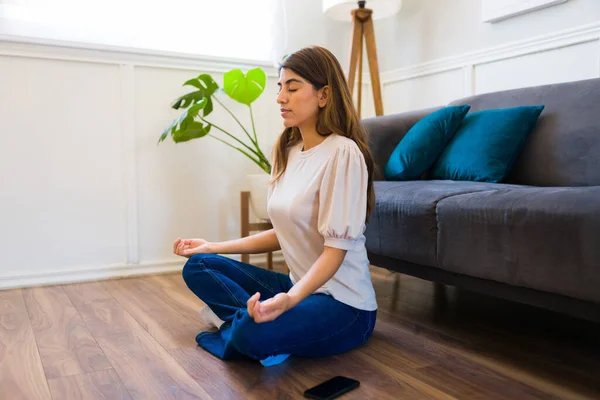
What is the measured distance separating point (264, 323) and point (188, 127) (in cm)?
155

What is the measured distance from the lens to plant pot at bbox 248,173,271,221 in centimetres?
273

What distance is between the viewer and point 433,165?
2.25 metres

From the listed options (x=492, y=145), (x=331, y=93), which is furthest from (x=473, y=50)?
(x=331, y=93)

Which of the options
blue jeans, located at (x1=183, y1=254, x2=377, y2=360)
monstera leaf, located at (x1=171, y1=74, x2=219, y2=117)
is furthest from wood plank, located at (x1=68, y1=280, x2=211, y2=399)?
monstera leaf, located at (x1=171, y1=74, x2=219, y2=117)

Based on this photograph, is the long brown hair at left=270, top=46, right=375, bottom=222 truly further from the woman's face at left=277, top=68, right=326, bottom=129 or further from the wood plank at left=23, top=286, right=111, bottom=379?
the wood plank at left=23, top=286, right=111, bottom=379

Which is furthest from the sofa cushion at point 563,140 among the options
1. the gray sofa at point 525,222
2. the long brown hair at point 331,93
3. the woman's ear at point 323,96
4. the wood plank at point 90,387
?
the wood plank at point 90,387

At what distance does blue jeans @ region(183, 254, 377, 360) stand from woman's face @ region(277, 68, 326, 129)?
48cm

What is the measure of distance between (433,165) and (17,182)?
1.87m

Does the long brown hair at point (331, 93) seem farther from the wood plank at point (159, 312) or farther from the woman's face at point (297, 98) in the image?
the wood plank at point (159, 312)

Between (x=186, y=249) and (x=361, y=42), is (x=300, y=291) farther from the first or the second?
(x=361, y=42)

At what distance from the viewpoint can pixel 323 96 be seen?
149 centimetres

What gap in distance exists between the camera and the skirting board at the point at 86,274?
2.50 meters

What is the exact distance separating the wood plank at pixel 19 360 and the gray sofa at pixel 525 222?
1.09 m

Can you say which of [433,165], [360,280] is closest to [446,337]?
[360,280]
